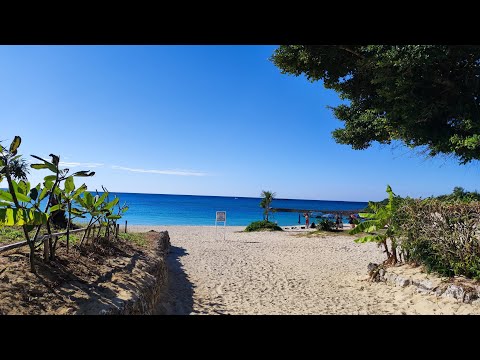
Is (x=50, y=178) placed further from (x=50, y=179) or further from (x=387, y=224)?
(x=387, y=224)

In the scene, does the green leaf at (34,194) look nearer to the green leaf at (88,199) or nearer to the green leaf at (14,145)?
the green leaf at (14,145)

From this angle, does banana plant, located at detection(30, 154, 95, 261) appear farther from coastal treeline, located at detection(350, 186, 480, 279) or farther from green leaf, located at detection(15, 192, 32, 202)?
coastal treeline, located at detection(350, 186, 480, 279)

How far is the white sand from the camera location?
585 centimetres

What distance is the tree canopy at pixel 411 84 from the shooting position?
7.76 meters

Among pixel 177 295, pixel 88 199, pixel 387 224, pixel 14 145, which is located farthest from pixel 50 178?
pixel 387 224

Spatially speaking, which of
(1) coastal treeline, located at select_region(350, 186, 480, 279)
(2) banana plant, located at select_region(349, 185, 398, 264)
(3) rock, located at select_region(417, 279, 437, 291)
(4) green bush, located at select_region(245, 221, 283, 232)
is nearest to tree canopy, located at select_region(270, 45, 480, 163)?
(1) coastal treeline, located at select_region(350, 186, 480, 279)

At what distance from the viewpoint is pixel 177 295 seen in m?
6.61

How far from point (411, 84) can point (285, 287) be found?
5.71 meters

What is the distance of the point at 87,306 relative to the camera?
3.48 m

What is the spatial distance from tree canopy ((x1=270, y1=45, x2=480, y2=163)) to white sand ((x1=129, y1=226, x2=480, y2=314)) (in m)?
4.09

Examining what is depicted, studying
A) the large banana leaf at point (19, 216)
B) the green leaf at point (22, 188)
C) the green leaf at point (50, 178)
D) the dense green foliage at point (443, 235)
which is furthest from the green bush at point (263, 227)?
the large banana leaf at point (19, 216)
